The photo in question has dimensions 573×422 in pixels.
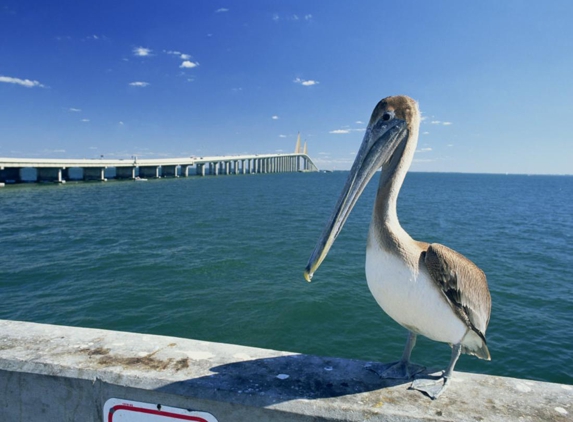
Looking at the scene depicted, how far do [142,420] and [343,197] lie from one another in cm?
170

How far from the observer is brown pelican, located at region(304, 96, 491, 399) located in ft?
6.92

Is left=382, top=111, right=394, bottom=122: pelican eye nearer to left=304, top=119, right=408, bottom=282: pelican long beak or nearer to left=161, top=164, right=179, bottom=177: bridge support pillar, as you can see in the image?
left=304, top=119, right=408, bottom=282: pelican long beak

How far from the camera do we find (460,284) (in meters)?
2.16

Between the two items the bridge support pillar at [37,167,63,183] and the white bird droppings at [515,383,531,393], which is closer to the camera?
the white bird droppings at [515,383,531,393]

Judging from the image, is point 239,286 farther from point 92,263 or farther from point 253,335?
point 92,263

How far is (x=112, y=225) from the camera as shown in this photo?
21406 millimetres

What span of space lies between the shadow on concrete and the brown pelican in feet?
0.72

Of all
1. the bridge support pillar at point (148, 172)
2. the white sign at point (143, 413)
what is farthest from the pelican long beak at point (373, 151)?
the bridge support pillar at point (148, 172)

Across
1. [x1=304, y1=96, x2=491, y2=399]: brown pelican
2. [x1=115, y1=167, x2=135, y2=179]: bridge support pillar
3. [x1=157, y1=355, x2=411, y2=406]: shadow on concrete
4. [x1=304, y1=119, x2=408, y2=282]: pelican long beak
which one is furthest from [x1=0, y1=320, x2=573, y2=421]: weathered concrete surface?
[x1=115, y1=167, x2=135, y2=179]: bridge support pillar

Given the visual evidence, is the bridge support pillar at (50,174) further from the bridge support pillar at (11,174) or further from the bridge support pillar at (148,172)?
the bridge support pillar at (148,172)

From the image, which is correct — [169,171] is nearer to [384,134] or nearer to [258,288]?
[258,288]

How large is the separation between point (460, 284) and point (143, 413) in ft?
6.46

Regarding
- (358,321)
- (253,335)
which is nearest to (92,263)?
(253,335)

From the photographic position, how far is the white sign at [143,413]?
6.09ft
